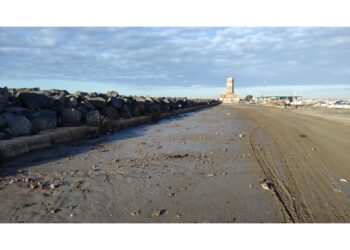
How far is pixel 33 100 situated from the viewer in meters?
Answer: 10.4

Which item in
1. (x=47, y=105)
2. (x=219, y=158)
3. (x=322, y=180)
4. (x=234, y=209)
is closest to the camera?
(x=234, y=209)

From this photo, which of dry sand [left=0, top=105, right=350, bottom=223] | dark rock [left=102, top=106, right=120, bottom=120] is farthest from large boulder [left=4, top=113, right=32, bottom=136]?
dark rock [left=102, top=106, right=120, bottom=120]

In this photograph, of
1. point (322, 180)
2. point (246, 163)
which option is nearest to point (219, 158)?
point (246, 163)

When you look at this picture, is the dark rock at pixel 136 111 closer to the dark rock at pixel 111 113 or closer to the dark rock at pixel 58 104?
the dark rock at pixel 111 113

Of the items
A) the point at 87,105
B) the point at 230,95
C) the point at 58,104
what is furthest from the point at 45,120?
the point at 230,95

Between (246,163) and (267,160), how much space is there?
0.59 m

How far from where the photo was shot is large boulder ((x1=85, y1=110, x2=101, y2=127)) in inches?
464

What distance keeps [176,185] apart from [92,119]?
24.5 feet

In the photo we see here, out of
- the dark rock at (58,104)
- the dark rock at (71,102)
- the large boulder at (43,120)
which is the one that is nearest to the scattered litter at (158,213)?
the large boulder at (43,120)

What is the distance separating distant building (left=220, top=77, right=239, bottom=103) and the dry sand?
408 ft

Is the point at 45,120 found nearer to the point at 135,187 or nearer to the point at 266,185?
the point at 135,187

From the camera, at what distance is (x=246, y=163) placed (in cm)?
678

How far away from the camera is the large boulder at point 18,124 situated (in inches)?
322
